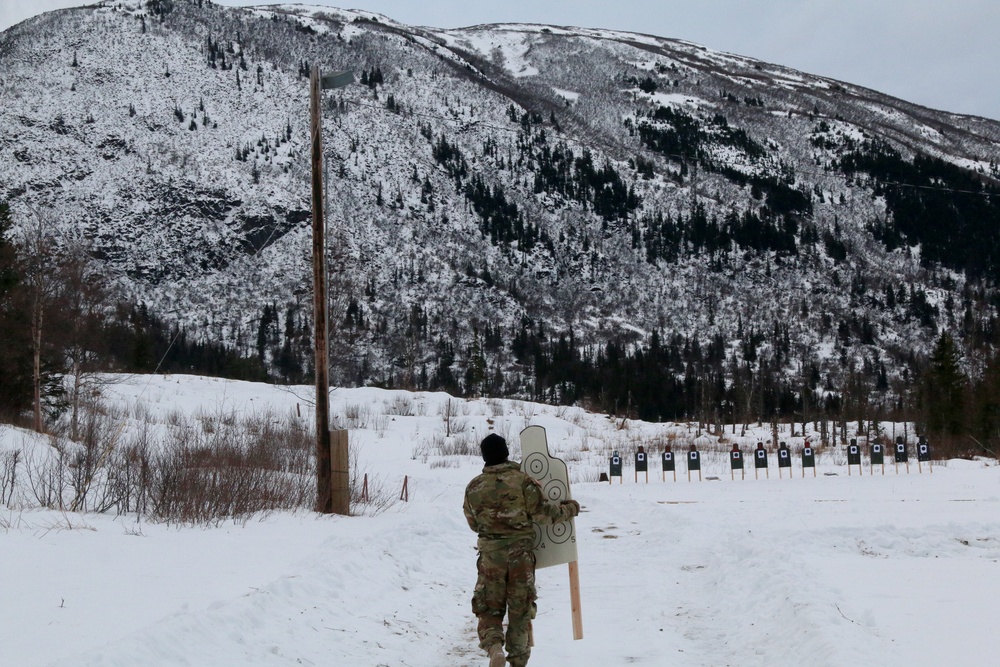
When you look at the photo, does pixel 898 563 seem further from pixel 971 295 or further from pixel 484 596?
pixel 971 295

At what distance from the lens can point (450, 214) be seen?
148 metres

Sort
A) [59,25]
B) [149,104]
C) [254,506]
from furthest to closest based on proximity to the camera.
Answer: [59,25]
[149,104]
[254,506]

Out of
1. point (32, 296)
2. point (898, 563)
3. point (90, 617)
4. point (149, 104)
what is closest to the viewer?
point (90, 617)

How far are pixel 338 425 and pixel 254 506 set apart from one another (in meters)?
31.5

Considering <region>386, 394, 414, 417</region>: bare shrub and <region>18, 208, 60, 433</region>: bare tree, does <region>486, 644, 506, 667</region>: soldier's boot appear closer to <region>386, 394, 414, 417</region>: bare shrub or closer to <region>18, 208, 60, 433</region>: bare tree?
<region>18, 208, 60, 433</region>: bare tree

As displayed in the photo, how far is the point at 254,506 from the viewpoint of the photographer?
12617 millimetres

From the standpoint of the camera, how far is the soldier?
631 cm

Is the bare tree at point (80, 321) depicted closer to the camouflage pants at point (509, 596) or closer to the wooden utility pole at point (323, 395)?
the wooden utility pole at point (323, 395)

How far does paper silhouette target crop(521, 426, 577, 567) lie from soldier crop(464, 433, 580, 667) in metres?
0.38

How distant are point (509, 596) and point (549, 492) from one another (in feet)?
3.27

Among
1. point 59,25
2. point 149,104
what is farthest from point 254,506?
point 59,25

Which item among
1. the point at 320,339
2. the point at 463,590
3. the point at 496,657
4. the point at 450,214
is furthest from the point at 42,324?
the point at 450,214

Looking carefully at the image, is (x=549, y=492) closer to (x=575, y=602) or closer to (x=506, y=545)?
(x=506, y=545)

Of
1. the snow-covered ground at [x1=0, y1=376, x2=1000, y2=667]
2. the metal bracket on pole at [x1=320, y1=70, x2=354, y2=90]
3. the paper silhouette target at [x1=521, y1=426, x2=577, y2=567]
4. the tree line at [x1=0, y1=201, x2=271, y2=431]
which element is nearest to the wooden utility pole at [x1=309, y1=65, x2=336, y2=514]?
the metal bracket on pole at [x1=320, y1=70, x2=354, y2=90]
